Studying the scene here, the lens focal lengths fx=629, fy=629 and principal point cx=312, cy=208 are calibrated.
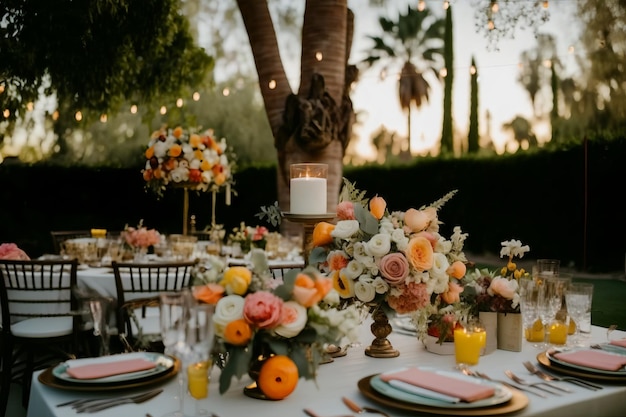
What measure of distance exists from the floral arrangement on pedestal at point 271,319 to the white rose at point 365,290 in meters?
0.32

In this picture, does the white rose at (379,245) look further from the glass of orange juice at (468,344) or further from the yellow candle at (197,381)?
the yellow candle at (197,381)

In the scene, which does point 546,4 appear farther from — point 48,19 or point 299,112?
point 48,19

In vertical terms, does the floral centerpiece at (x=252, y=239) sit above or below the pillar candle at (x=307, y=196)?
below

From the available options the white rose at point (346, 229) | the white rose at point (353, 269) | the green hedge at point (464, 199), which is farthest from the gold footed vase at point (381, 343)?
the green hedge at point (464, 199)

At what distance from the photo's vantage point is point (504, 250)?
8.67 ft

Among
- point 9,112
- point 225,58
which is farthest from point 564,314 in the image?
point 225,58

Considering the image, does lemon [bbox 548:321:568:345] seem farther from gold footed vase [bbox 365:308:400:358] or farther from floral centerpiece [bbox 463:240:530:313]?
gold footed vase [bbox 365:308:400:358]

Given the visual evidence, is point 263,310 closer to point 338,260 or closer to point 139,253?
point 338,260

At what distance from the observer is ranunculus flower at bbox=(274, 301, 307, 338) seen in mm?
1671

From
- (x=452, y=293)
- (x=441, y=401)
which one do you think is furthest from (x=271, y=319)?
(x=452, y=293)

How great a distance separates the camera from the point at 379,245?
211 cm

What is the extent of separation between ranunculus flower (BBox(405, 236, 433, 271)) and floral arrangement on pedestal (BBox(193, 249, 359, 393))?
370 mm

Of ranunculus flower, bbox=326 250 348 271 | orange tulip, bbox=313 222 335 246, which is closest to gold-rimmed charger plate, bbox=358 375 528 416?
ranunculus flower, bbox=326 250 348 271

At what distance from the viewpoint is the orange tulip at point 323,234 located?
232cm
